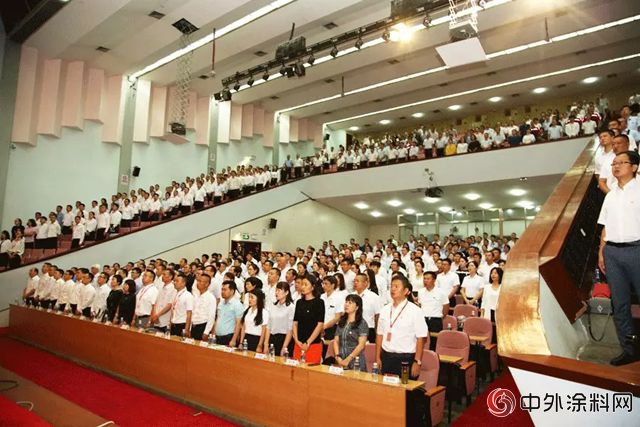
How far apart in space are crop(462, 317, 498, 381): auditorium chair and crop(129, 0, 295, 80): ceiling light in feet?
25.3

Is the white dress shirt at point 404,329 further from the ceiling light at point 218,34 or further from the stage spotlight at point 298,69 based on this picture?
the ceiling light at point 218,34

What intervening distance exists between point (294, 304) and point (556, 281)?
117 inches

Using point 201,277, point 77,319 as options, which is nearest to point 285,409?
point 201,277

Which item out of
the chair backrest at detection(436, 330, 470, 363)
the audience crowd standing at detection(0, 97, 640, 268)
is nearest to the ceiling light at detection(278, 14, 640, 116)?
the audience crowd standing at detection(0, 97, 640, 268)

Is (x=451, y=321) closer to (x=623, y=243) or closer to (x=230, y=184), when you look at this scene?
(x=623, y=243)

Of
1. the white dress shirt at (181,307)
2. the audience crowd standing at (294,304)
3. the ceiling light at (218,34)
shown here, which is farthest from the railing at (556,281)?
the ceiling light at (218,34)

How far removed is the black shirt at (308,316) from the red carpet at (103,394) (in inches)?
42.5

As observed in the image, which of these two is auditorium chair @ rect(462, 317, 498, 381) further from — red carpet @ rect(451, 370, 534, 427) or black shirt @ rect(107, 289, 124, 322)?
black shirt @ rect(107, 289, 124, 322)

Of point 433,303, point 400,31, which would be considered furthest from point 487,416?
point 400,31

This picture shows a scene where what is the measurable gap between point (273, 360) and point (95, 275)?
672 centimetres

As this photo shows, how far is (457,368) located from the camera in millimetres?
4055

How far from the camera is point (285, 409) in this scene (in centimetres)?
356

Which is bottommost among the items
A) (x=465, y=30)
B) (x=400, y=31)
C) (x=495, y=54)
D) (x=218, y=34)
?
(x=465, y=30)

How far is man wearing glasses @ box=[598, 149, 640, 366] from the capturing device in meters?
2.55
